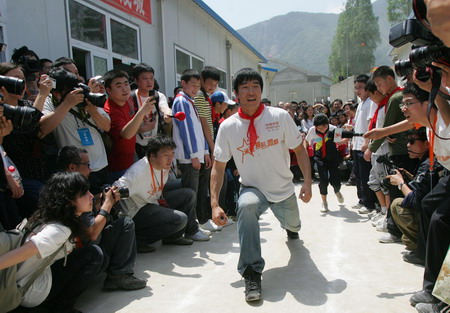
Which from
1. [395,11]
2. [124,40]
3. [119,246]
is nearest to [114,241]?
[119,246]

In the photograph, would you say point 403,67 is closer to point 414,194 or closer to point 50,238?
point 414,194

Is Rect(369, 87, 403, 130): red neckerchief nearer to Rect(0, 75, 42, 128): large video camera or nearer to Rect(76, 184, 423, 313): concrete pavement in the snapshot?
Rect(76, 184, 423, 313): concrete pavement

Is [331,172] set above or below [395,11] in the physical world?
below

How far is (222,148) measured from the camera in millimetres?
3150

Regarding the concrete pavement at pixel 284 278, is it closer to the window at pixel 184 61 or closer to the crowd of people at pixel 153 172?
the crowd of people at pixel 153 172

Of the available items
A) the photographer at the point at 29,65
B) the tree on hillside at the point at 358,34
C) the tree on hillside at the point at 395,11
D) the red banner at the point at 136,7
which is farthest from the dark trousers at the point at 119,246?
the tree on hillside at the point at 358,34

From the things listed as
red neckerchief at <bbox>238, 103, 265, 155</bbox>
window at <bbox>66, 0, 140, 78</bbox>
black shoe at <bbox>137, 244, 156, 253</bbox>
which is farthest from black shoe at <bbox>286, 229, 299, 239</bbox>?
window at <bbox>66, 0, 140, 78</bbox>

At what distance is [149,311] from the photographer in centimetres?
248

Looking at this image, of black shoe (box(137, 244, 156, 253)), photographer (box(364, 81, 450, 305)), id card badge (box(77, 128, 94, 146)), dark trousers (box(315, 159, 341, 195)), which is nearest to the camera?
photographer (box(364, 81, 450, 305))

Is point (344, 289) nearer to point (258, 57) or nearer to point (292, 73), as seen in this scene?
point (258, 57)

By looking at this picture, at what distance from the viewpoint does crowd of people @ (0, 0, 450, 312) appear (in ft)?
7.69

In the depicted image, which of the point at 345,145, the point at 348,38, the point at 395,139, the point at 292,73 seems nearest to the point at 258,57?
the point at 345,145

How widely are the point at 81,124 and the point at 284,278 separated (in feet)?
7.57

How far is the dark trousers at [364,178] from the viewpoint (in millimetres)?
4715
